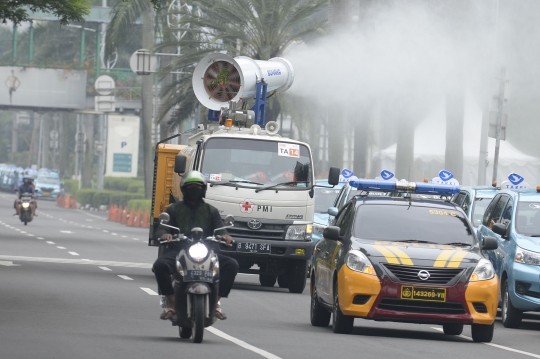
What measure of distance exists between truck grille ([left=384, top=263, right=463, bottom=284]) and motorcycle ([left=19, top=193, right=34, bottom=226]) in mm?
31412

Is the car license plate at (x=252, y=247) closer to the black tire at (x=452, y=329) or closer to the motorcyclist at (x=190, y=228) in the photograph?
the black tire at (x=452, y=329)

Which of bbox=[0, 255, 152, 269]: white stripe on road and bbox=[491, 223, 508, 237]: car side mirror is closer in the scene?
bbox=[491, 223, 508, 237]: car side mirror

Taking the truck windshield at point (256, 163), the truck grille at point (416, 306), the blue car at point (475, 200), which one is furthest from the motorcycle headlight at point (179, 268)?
the blue car at point (475, 200)

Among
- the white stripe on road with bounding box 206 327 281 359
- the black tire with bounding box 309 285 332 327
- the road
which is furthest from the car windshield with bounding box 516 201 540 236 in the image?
the white stripe on road with bounding box 206 327 281 359

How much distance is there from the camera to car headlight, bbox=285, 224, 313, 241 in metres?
19.9

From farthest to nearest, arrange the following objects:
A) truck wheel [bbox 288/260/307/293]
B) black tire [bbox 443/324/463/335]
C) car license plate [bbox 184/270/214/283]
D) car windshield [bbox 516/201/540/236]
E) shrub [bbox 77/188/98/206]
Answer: shrub [bbox 77/188/98/206]
truck wheel [bbox 288/260/307/293]
car windshield [bbox 516/201/540/236]
black tire [bbox 443/324/463/335]
car license plate [bbox 184/270/214/283]

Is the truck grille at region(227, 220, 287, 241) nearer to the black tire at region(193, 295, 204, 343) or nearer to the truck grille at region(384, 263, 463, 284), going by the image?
the truck grille at region(384, 263, 463, 284)

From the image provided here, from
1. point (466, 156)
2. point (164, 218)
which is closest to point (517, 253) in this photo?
point (164, 218)

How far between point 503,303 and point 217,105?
830cm

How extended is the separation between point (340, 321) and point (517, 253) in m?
3.73

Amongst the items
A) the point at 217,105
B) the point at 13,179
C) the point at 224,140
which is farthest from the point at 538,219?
the point at 13,179

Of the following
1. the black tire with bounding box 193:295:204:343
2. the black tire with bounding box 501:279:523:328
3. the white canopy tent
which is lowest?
the black tire with bounding box 501:279:523:328

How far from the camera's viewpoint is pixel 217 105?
23500mm

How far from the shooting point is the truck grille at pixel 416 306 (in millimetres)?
13203
